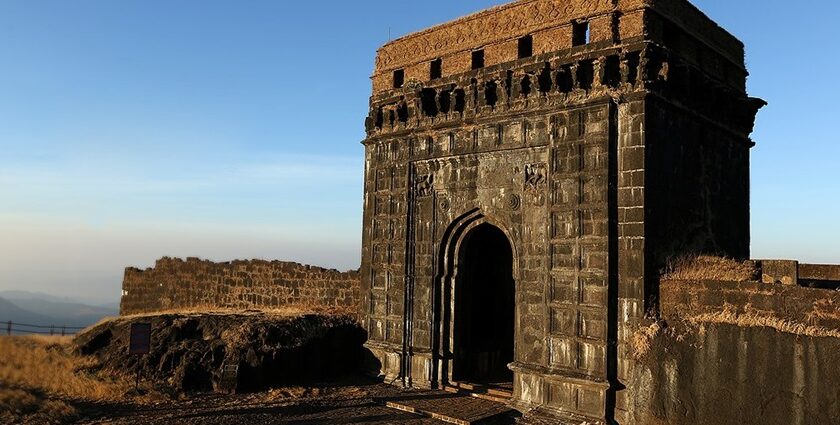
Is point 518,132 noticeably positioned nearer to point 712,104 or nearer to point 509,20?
point 509,20

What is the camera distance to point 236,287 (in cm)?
1989

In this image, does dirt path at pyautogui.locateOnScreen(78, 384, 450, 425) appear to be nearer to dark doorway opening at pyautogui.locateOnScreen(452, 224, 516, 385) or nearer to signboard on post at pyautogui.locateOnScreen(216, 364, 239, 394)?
signboard on post at pyautogui.locateOnScreen(216, 364, 239, 394)

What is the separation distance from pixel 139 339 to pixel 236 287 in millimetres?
7546

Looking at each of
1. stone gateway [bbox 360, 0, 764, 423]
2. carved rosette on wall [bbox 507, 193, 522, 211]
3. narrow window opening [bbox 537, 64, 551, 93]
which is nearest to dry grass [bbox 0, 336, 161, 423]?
stone gateway [bbox 360, 0, 764, 423]

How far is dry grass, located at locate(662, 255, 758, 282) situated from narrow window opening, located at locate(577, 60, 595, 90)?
337cm

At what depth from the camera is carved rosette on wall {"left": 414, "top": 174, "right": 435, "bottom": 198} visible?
45.0ft

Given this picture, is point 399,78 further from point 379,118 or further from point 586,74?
point 586,74

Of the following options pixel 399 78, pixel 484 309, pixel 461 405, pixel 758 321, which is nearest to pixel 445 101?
pixel 399 78

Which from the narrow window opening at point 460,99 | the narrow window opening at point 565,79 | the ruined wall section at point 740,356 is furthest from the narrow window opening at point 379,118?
→ the ruined wall section at point 740,356

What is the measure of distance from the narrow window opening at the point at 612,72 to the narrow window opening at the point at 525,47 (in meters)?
1.96

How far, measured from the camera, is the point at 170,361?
43.8 ft

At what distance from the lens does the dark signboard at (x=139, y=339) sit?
1225 centimetres

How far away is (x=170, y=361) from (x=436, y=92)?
26.2ft

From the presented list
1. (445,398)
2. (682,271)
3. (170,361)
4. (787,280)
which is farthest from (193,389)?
(787,280)
